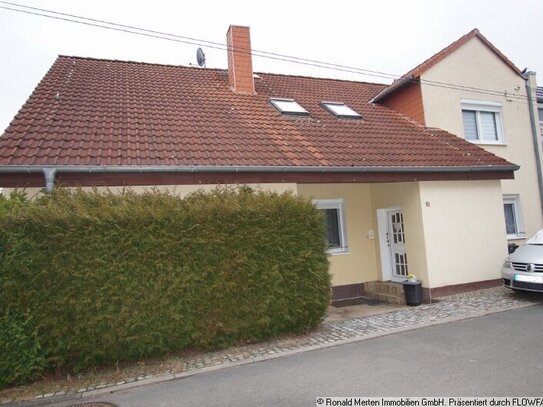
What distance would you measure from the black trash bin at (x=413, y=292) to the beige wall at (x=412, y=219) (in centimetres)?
39

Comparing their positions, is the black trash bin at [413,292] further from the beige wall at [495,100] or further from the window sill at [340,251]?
the beige wall at [495,100]

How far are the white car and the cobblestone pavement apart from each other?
369 mm

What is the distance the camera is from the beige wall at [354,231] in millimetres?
10516

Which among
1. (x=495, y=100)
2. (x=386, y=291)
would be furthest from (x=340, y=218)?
(x=495, y=100)

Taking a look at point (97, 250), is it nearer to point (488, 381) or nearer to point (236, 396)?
point (236, 396)

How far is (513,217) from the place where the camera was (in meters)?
12.6

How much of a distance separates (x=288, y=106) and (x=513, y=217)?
7939 millimetres

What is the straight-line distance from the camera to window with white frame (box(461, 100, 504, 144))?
1252cm

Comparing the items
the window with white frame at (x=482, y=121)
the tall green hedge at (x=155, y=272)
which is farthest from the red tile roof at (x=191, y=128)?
the window with white frame at (x=482, y=121)

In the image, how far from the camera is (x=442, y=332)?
6.62m

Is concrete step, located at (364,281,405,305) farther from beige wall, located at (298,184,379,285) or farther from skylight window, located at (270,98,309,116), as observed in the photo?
skylight window, located at (270,98,309,116)

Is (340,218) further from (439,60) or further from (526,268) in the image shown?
(439,60)

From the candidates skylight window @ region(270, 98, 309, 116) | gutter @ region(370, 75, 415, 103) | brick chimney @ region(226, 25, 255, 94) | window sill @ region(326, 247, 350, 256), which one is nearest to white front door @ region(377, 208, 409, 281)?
window sill @ region(326, 247, 350, 256)

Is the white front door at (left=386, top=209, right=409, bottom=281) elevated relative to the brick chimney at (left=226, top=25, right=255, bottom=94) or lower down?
lower down
